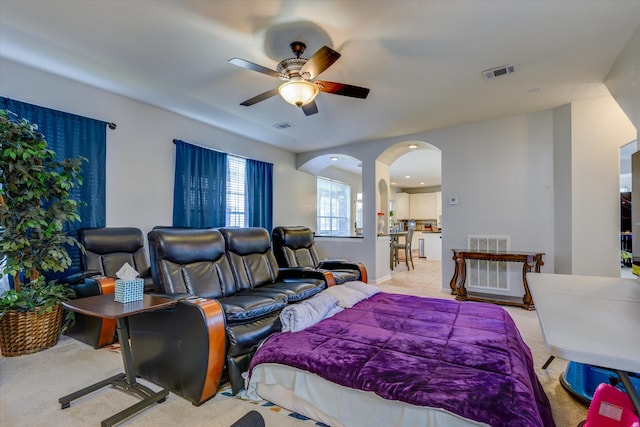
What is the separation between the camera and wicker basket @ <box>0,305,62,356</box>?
2529 millimetres

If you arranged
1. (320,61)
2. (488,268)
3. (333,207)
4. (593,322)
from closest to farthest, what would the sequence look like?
(593,322) → (320,61) → (488,268) → (333,207)

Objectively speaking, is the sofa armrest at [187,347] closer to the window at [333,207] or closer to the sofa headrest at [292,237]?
the sofa headrest at [292,237]

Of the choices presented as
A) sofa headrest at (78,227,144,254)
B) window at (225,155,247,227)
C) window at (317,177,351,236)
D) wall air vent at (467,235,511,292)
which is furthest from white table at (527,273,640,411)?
window at (317,177,351,236)

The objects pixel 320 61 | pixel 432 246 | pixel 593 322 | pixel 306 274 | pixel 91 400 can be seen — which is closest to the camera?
pixel 593 322

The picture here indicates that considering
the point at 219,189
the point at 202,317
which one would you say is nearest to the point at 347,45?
the point at 202,317

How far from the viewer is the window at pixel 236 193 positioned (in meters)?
4.97

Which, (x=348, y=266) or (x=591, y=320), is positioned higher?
(x=591, y=320)

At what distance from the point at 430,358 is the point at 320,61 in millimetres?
2063

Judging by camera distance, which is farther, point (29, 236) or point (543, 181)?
point (543, 181)

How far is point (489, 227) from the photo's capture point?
14.6ft

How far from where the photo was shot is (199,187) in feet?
14.6

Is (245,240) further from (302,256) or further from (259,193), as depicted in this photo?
(259,193)

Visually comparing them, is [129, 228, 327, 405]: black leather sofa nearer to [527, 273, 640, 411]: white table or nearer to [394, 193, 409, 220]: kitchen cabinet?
[527, 273, 640, 411]: white table

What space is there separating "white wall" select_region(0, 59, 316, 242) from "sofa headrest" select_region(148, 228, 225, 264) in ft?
4.84
